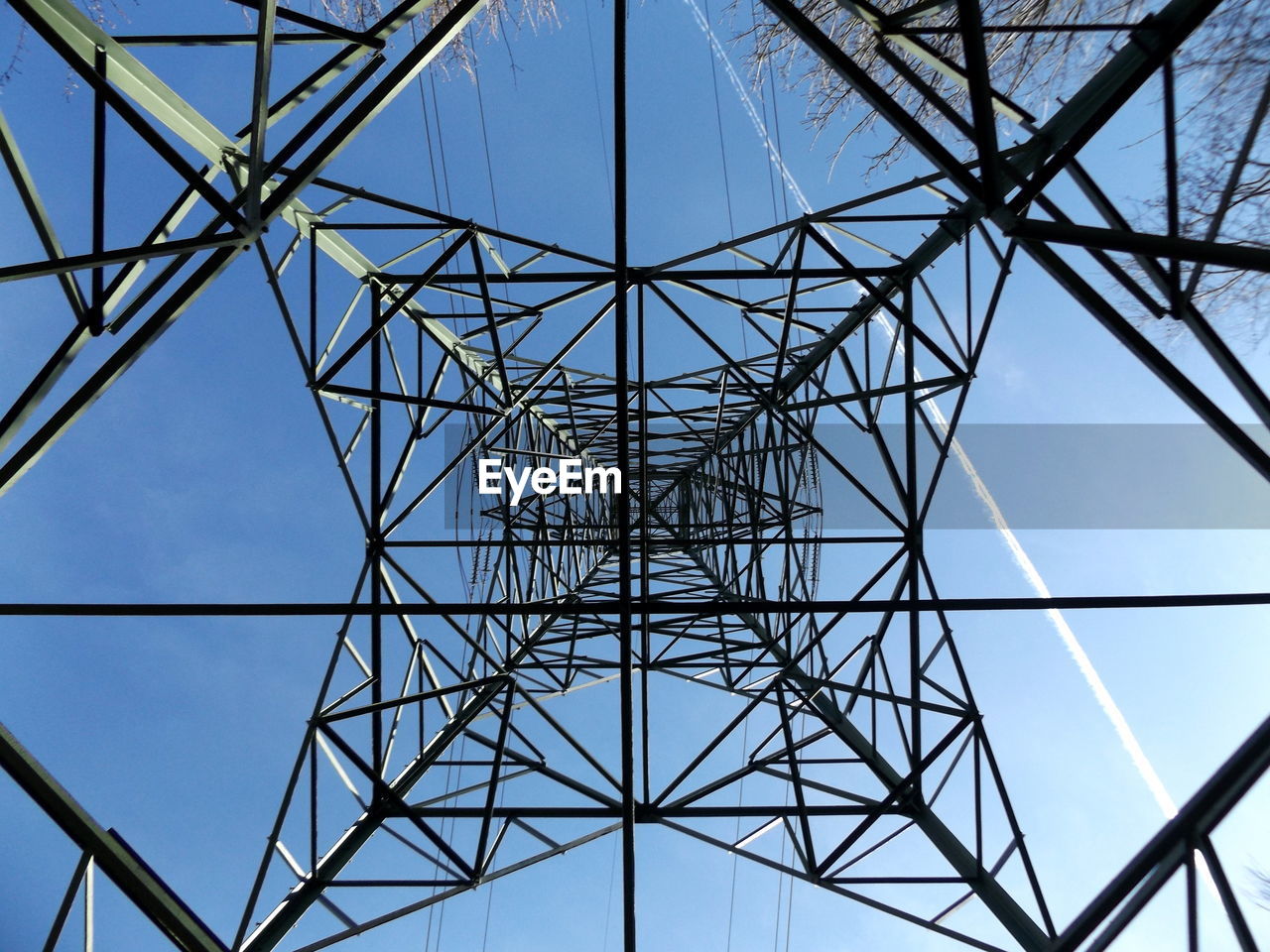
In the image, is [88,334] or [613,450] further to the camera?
[613,450]

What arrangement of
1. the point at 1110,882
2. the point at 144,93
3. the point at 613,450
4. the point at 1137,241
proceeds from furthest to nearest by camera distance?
1. the point at 613,450
2. the point at 144,93
3. the point at 1110,882
4. the point at 1137,241

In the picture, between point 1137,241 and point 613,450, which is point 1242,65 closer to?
point 1137,241

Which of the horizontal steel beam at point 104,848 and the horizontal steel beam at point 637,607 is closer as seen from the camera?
the horizontal steel beam at point 104,848

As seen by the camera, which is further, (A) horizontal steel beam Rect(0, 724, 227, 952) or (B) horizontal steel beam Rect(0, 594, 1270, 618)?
(B) horizontal steel beam Rect(0, 594, 1270, 618)

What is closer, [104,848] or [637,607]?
[104,848]

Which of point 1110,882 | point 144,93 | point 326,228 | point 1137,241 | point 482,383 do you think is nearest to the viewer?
point 1137,241

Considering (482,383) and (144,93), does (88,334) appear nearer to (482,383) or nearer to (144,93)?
(144,93)

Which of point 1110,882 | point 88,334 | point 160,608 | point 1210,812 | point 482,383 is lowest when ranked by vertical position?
point 1110,882

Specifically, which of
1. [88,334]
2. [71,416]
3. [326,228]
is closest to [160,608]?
[71,416]

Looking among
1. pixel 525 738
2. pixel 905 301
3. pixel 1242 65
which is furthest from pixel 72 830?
pixel 1242 65

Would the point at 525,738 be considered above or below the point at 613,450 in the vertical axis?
below

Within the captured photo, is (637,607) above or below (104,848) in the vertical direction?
above
